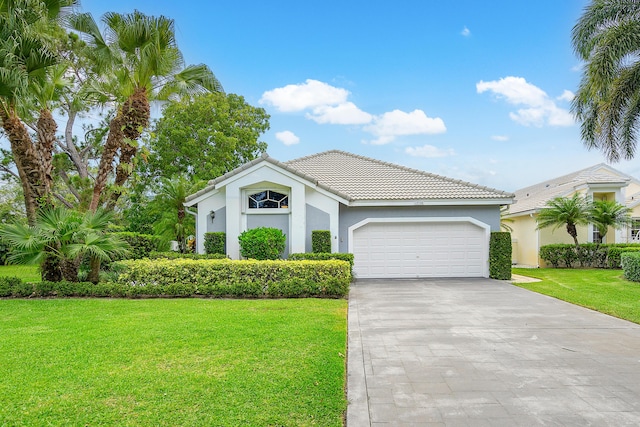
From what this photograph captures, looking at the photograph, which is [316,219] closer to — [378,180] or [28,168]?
[378,180]

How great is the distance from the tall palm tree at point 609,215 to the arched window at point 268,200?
15.9m

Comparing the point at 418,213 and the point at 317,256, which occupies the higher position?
the point at 418,213

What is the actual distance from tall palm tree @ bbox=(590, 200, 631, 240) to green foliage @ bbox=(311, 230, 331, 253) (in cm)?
1446

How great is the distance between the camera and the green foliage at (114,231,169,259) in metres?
17.6

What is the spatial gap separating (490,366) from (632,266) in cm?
1313

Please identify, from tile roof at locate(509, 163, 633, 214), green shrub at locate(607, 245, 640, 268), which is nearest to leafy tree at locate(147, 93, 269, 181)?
tile roof at locate(509, 163, 633, 214)

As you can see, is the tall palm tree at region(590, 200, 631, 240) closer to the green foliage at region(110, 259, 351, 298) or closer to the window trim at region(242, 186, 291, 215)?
the window trim at region(242, 186, 291, 215)

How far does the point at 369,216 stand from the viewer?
1547 cm

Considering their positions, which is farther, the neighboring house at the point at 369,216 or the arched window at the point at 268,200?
the arched window at the point at 268,200

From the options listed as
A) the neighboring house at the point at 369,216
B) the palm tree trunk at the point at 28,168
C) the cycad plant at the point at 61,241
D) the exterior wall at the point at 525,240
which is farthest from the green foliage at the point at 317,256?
the exterior wall at the point at 525,240

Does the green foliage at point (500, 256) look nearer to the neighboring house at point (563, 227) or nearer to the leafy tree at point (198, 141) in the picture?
the neighboring house at point (563, 227)

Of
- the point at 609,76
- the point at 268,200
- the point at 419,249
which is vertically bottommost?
the point at 419,249

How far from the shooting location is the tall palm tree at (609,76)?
11336 mm

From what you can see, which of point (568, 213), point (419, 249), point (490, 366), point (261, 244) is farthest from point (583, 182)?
point (490, 366)
